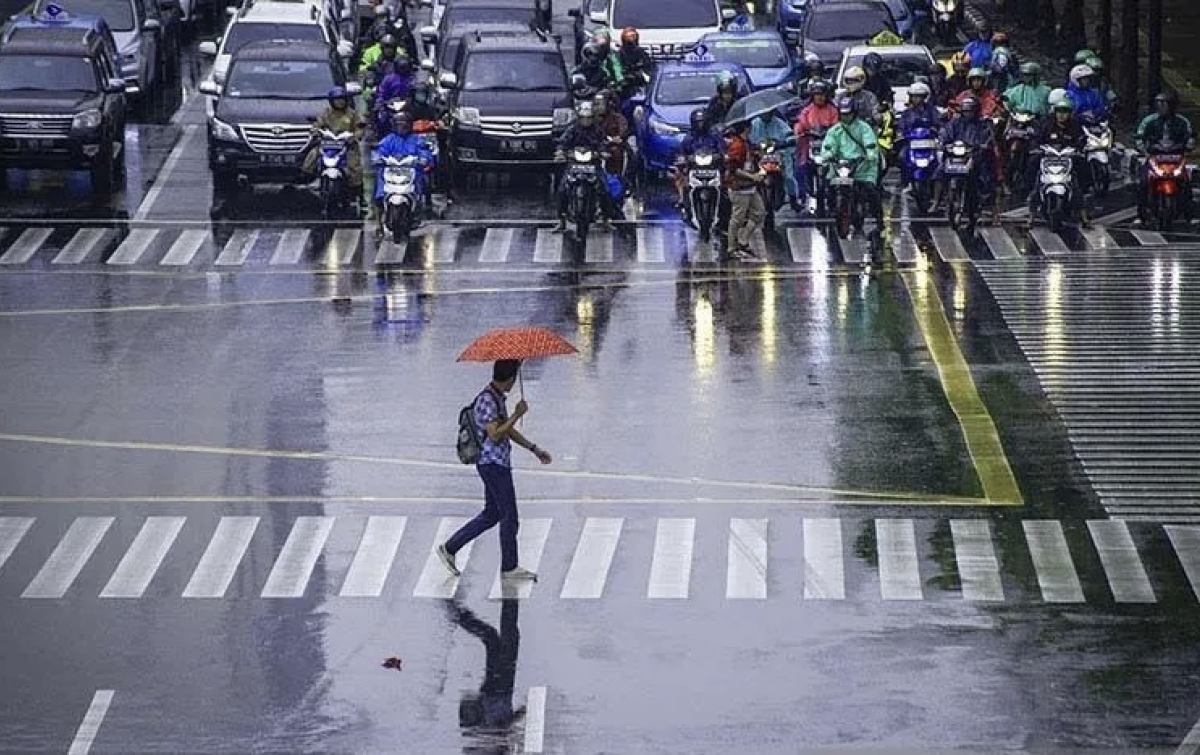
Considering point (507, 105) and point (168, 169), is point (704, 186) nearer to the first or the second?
point (507, 105)

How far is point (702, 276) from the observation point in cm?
3406

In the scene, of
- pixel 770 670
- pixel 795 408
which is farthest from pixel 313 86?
pixel 770 670

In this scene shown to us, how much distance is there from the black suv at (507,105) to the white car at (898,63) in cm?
473

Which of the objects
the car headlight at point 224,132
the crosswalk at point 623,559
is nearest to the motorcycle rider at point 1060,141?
the car headlight at point 224,132

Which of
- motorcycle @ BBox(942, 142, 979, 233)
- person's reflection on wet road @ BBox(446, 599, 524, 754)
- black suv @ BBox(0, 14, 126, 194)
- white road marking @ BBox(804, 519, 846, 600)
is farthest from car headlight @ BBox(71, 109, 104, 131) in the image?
person's reflection on wet road @ BBox(446, 599, 524, 754)

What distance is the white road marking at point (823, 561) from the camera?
66.4ft

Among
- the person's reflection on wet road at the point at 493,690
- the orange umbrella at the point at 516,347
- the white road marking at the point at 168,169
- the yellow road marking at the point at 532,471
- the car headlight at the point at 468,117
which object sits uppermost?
the orange umbrella at the point at 516,347

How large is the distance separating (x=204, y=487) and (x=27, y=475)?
5.00 feet

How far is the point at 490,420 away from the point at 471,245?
16406mm

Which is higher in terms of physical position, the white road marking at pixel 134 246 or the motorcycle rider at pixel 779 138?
the motorcycle rider at pixel 779 138

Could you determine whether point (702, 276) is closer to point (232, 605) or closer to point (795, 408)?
point (795, 408)

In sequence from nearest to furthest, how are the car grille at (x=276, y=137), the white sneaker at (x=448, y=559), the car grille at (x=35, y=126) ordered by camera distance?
the white sneaker at (x=448, y=559) → the car grille at (x=276, y=137) → the car grille at (x=35, y=126)

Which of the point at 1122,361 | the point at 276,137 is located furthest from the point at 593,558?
the point at 276,137

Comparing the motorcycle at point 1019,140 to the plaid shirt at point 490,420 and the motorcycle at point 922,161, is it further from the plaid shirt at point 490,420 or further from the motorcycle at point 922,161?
the plaid shirt at point 490,420
